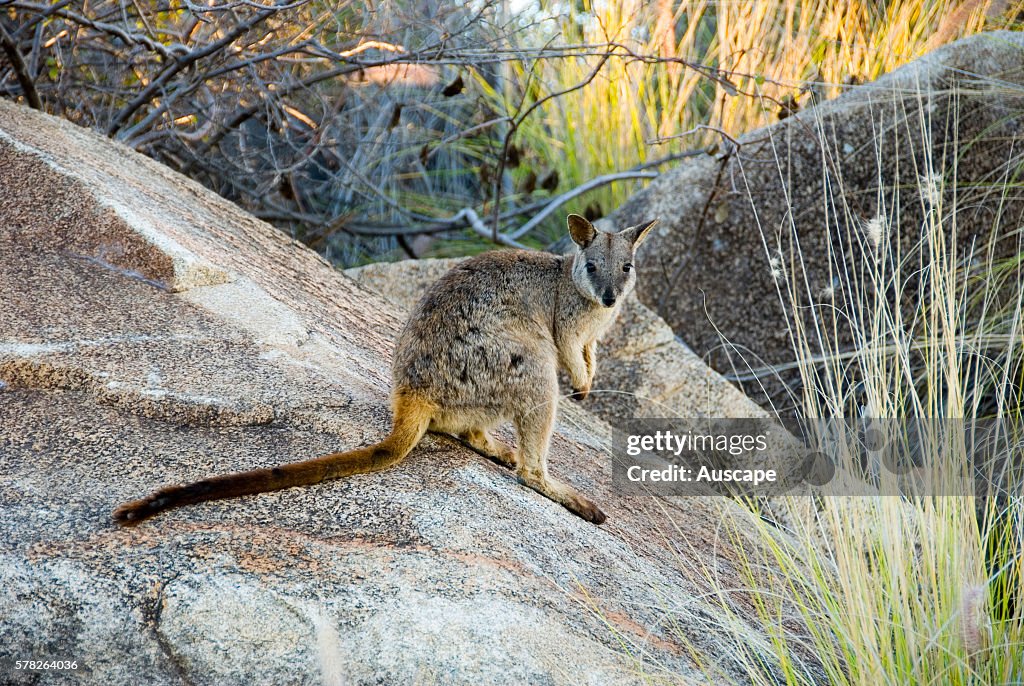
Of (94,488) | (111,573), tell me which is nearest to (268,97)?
(94,488)

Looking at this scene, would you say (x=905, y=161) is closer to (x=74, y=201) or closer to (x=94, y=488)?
(x=74, y=201)

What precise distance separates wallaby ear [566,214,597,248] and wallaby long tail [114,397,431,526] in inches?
44.7

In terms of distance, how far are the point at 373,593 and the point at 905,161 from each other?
500 centimetres

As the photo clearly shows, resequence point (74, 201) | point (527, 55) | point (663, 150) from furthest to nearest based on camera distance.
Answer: point (663, 150)
point (527, 55)
point (74, 201)

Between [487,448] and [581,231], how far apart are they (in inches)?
40.0

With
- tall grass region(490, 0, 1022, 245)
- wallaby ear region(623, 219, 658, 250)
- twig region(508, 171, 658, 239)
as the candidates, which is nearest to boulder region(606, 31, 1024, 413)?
twig region(508, 171, 658, 239)

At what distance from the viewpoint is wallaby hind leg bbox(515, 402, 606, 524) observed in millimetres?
3492

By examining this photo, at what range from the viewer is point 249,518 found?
9.33 ft

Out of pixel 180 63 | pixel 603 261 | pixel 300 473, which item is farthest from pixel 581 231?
pixel 180 63

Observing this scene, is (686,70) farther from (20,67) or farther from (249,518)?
(249,518)

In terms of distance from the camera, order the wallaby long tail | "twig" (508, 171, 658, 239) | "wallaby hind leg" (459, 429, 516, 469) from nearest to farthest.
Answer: the wallaby long tail, "wallaby hind leg" (459, 429, 516, 469), "twig" (508, 171, 658, 239)

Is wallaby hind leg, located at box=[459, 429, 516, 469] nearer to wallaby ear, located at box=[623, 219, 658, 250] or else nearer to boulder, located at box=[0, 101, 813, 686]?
boulder, located at box=[0, 101, 813, 686]

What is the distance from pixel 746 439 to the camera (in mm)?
5410

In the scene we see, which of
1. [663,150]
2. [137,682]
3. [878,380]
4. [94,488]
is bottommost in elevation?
[137,682]
